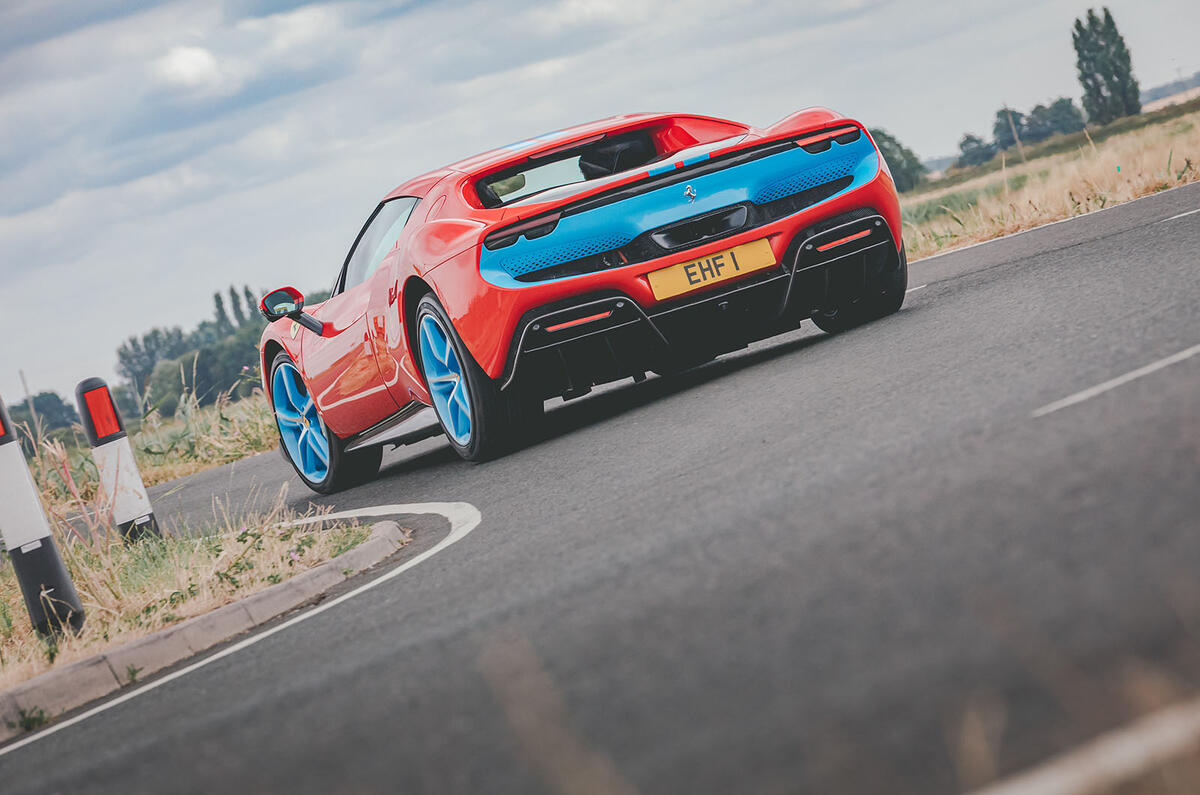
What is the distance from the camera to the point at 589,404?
341 inches

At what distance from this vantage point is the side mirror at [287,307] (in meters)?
7.94

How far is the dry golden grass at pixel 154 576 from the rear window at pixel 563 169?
192 centimetres

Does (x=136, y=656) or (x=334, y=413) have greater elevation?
(x=334, y=413)

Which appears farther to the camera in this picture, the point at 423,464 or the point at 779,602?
the point at 423,464

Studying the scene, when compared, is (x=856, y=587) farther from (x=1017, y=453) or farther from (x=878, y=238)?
(x=878, y=238)

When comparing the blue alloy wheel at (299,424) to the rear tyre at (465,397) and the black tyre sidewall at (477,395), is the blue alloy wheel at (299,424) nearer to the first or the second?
the rear tyre at (465,397)

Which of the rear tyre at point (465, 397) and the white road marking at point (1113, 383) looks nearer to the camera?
the white road marking at point (1113, 383)

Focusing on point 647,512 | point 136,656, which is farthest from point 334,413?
point 647,512

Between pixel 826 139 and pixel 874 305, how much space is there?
1.38 meters

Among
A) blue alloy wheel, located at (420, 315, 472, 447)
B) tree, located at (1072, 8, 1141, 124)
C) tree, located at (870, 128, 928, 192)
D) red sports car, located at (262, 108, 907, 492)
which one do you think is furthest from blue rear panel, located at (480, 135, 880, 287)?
tree, located at (1072, 8, 1141, 124)

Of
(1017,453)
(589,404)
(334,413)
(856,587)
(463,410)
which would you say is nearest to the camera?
(856,587)

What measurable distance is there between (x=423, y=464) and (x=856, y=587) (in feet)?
19.8

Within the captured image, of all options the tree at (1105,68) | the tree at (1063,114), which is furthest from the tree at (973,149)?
the tree at (1063,114)

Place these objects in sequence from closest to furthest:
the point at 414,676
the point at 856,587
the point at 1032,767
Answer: the point at 1032,767, the point at 856,587, the point at 414,676
